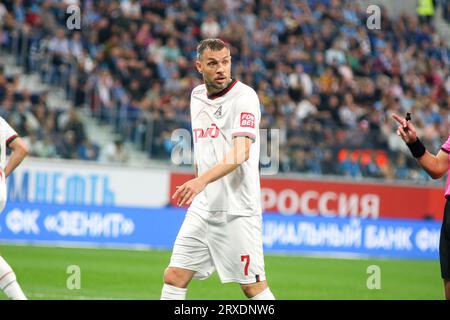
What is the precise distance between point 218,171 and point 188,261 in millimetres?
933

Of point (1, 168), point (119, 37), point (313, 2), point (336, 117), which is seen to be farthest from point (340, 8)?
point (1, 168)

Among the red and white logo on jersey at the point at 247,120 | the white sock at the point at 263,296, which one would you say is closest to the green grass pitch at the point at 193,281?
the white sock at the point at 263,296

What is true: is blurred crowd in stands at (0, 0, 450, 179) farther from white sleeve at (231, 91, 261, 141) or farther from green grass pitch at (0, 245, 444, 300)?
white sleeve at (231, 91, 261, 141)

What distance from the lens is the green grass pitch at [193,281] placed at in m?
12.4

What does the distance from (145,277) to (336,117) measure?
1131 centimetres

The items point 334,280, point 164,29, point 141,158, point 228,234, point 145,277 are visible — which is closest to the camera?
point 228,234

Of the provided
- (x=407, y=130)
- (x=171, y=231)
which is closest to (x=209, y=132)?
(x=407, y=130)

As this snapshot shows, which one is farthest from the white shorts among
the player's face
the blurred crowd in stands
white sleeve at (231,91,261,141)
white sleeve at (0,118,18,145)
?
the blurred crowd in stands

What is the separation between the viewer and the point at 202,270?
7422 mm

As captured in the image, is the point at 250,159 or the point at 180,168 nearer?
the point at 250,159

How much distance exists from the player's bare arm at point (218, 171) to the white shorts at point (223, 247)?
0.58 meters

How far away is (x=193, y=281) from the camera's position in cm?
1456

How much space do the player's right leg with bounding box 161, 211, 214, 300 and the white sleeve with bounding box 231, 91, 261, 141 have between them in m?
0.81

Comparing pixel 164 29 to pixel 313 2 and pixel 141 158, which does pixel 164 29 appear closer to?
pixel 141 158
